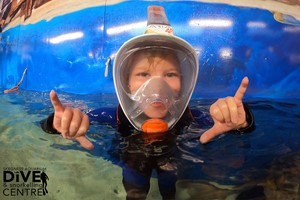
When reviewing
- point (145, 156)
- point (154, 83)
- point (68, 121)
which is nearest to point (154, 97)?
point (154, 83)

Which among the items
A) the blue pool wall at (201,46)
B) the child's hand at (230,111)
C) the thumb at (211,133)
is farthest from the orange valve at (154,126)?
the blue pool wall at (201,46)

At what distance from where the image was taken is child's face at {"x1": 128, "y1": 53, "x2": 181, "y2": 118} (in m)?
2.04

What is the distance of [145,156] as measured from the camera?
180cm

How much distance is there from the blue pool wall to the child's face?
45 cm

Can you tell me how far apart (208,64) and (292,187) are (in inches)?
46.5

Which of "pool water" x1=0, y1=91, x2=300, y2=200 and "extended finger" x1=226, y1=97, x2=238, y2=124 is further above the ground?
"extended finger" x1=226, y1=97, x2=238, y2=124

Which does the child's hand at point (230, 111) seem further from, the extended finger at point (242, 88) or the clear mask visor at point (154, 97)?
the clear mask visor at point (154, 97)

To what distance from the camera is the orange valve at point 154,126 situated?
197 cm

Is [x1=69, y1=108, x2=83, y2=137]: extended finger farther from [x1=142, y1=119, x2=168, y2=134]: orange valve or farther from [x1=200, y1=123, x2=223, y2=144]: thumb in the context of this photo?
[x1=200, y1=123, x2=223, y2=144]: thumb

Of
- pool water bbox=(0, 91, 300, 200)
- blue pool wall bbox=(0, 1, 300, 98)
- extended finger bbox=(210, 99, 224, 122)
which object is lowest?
pool water bbox=(0, 91, 300, 200)

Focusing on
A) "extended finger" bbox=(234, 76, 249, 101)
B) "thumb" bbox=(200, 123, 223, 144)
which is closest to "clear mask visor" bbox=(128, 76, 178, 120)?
"thumb" bbox=(200, 123, 223, 144)

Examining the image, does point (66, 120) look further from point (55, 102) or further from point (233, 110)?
point (233, 110)

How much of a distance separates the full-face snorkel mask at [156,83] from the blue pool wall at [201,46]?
405 millimetres

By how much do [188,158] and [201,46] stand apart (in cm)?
100
